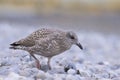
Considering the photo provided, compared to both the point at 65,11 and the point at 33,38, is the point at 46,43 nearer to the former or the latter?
the point at 33,38

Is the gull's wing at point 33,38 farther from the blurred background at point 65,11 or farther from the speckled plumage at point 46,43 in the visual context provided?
the blurred background at point 65,11

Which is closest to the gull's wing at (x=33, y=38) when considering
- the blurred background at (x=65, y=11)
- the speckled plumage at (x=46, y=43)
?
the speckled plumage at (x=46, y=43)

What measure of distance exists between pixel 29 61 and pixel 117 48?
7670mm

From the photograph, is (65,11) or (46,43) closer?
(46,43)

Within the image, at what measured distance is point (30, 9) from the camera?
1554 inches

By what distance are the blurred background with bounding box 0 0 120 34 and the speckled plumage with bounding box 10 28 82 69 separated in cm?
1997

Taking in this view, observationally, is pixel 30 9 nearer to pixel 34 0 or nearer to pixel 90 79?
pixel 34 0

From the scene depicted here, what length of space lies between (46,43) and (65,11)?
2858 centimetres

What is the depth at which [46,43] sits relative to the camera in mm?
9750

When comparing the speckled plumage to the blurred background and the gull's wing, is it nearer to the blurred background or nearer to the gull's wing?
the gull's wing

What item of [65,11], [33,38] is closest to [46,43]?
[33,38]

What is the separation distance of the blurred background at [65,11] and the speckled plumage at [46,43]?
1997 centimetres

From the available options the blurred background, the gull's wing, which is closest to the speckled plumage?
the gull's wing

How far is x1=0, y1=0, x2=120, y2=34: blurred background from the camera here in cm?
3241
